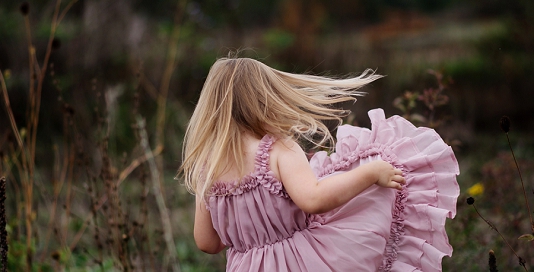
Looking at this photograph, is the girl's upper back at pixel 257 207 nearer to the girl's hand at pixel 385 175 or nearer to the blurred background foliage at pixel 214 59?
the girl's hand at pixel 385 175

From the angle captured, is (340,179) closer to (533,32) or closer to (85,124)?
(85,124)

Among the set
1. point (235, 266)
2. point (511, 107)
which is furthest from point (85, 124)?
point (511, 107)

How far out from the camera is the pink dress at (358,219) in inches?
80.0

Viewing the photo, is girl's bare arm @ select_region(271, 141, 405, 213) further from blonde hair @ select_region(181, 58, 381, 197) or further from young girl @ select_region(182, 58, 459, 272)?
blonde hair @ select_region(181, 58, 381, 197)

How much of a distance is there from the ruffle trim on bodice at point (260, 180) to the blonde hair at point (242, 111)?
0.15 ft

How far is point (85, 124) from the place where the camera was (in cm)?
560

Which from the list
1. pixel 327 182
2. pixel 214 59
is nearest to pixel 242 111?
pixel 327 182

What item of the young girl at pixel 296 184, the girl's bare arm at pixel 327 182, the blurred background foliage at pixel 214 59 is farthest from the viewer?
the blurred background foliage at pixel 214 59

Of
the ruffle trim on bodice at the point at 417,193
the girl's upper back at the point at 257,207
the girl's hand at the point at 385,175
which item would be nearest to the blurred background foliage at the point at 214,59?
the girl's upper back at the point at 257,207

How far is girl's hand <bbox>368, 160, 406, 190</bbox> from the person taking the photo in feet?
6.40

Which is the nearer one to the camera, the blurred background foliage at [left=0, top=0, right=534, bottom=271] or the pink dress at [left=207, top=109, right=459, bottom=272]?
the pink dress at [left=207, top=109, right=459, bottom=272]

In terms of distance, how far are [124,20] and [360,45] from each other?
3.43m

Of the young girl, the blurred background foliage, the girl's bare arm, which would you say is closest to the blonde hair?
the young girl

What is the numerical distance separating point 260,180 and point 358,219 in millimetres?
365
